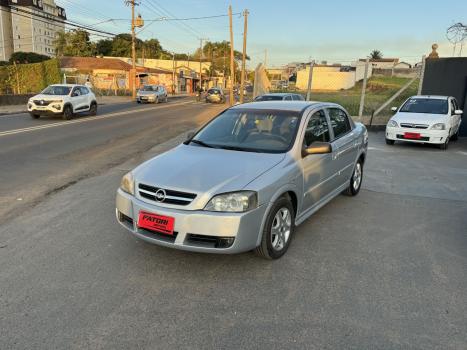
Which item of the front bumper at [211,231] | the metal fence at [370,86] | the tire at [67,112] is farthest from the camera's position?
the tire at [67,112]

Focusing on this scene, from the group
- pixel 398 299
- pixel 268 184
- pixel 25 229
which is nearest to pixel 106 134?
pixel 25 229

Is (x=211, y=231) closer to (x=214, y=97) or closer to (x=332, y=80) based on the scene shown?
(x=214, y=97)

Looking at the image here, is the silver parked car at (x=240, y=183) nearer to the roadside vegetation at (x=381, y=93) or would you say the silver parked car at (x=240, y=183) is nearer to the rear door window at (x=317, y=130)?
the rear door window at (x=317, y=130)

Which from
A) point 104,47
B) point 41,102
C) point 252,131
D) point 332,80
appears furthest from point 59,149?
point 104,47

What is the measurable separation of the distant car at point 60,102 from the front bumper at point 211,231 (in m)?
15.6

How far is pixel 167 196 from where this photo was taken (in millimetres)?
3564

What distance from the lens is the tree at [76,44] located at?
84.9 meters

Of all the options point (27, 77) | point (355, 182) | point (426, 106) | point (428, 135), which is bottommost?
point (355, 182)

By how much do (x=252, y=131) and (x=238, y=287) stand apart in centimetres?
203

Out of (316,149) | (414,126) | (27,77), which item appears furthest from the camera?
(27,77)

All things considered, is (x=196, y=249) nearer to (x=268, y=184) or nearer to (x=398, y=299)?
(x=268, y=184)

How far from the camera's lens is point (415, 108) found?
1225 centimetres

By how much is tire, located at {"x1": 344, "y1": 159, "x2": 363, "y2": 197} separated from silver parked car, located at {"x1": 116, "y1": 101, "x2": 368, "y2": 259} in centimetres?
94

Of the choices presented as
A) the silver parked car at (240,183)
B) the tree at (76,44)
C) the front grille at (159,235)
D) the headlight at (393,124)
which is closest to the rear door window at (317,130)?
Answer: the silver parked car at (240,183)
